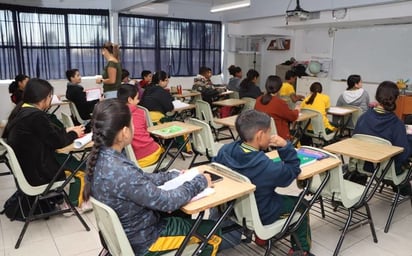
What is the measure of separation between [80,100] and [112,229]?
14.6 ft

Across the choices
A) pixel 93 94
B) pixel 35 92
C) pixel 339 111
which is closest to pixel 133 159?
pixel 35 92

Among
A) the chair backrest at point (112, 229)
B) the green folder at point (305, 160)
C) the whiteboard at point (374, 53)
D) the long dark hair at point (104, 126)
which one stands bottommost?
the chair backrest at point (112, 229)

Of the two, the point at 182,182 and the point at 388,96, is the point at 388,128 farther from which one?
the point at 182,182

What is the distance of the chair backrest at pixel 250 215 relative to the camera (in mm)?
1956

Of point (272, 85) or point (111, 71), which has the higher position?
point (111, 71)

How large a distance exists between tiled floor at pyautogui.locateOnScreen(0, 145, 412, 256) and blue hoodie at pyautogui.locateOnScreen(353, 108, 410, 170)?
1.97 feet

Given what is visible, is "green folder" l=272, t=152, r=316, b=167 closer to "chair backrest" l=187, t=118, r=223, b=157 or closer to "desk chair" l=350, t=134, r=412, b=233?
"desk chair" l=350, t=134, r=412, b=233

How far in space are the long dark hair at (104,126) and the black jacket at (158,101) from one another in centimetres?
302

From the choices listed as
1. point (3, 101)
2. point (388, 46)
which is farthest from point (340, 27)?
point (3, 101)

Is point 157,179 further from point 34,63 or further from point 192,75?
point 192,75

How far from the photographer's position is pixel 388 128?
300 centimetres

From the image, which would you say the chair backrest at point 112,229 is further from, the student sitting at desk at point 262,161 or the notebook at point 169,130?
the notebook at point 169,130

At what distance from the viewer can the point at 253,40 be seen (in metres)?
10.2

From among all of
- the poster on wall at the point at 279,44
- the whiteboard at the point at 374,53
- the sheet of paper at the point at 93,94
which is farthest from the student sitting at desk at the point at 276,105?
the poster on wall at the point at 279,44
